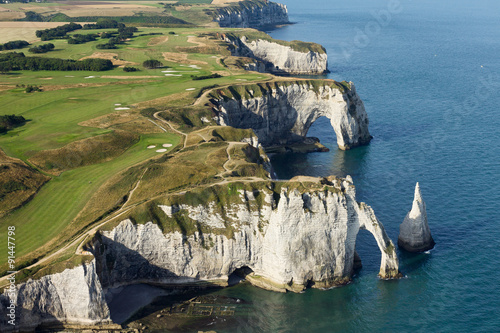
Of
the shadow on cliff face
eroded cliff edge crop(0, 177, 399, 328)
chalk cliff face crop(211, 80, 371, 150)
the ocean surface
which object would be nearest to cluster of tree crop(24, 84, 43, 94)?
chalk cliff face crop(211, 80, 371, 150)

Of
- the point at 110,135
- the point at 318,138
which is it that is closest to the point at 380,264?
the point at 110,135

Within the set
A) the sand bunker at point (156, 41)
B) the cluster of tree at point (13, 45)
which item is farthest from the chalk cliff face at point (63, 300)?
the sand bunker at point (156, 41)

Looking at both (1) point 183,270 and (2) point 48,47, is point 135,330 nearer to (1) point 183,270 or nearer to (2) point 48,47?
(1) point 183,270

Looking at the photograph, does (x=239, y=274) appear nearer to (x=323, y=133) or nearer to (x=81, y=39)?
(x=323, y=133)

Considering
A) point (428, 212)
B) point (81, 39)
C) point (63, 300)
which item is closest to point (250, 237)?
point (63, 300)

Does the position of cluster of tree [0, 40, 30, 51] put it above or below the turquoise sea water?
above

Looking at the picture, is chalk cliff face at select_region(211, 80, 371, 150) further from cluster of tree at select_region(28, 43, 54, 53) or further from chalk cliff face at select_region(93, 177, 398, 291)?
cluster of tree at select_region(28, 43, 54, 53)

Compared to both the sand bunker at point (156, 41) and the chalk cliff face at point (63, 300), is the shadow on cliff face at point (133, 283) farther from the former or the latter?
the sand bunker at point (156, 41)
